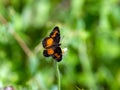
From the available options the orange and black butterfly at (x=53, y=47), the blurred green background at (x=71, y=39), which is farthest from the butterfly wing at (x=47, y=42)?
the blurred green background at (x=71, y=39)

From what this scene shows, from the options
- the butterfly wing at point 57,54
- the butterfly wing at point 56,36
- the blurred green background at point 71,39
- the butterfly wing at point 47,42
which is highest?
the blurred green background at point 71,39

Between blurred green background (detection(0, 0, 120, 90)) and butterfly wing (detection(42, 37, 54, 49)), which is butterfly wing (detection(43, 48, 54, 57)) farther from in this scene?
blurred green background (detection(0, 0, 120, 90))

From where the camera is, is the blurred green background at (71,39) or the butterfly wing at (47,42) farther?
the blurred green background at (71,39)

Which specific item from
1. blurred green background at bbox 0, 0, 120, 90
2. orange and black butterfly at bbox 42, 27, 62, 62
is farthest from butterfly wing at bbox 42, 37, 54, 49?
blurred green background at bbox 0, 0, 120, 90

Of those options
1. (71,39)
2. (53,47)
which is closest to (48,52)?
(53,47)

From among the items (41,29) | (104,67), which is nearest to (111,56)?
(104,67)

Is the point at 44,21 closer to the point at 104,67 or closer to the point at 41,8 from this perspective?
the point at 41,8

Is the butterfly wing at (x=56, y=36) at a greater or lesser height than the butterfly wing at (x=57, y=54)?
greater

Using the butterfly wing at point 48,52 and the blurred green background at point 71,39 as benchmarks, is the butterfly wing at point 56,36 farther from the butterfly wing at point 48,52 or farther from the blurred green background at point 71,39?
the blurred green background at point 71,39
